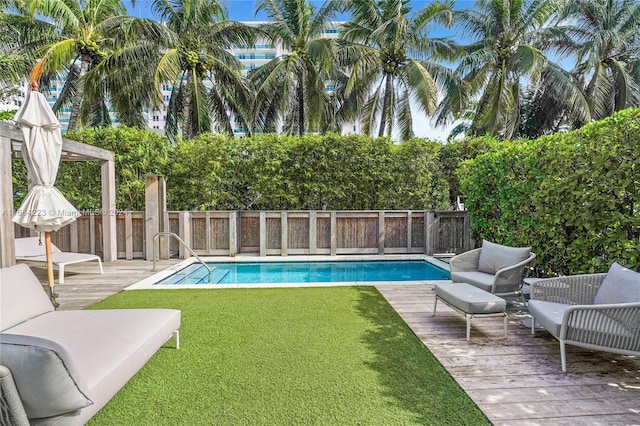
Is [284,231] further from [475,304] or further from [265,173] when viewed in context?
[475,304]

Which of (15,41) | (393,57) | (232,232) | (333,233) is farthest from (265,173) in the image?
(15,41)

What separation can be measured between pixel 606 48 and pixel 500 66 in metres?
5.84

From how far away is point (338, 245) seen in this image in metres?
9.63

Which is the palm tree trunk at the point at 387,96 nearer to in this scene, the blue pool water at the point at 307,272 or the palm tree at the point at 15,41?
the blue pool water at the point at 307,272

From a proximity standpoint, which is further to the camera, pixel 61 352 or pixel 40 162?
pixel 40 162

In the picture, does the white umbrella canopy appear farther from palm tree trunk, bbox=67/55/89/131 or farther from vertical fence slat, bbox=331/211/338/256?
palm tree trunk, bbox=67/55/89/131

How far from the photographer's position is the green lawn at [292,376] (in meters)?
2.35

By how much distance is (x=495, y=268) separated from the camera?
5020mm

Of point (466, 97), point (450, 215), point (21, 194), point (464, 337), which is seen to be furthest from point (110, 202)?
point (466, 97)

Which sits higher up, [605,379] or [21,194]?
[21,194]

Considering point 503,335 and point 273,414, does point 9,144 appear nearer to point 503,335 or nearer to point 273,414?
point 273,414

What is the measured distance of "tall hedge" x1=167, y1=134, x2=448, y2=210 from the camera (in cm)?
959

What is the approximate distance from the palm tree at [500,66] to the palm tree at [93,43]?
41.0ft

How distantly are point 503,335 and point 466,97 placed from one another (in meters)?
12.6
